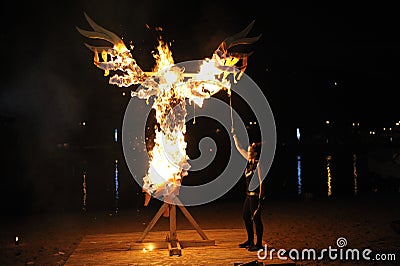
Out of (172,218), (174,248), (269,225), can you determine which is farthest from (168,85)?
(269,225)

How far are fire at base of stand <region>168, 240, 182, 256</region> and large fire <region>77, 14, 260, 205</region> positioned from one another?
0.70 m

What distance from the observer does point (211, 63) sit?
8.16m

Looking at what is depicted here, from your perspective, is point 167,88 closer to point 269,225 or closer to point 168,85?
point 168,85

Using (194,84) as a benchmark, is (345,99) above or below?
above

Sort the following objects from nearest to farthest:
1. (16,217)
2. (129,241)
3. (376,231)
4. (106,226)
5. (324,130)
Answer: (129,241), (376,231), (106,226), (16,217), (324,130)

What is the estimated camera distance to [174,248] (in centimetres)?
793

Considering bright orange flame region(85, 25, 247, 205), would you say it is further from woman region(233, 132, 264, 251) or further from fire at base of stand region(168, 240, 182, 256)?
woman region(233, 132, 264, 251)

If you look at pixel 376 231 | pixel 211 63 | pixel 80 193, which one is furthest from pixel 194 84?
pixel 80 193

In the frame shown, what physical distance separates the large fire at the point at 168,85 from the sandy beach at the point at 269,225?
1.75 m

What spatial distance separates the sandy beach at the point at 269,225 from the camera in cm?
873

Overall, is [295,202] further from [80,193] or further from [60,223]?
[80,193]

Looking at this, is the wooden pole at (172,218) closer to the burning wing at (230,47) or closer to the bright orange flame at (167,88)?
the bright orange flame at (167,88)

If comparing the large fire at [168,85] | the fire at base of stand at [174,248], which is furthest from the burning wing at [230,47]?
the fire at base of stand at [174,248]

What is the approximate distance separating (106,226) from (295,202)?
18.9 feet
